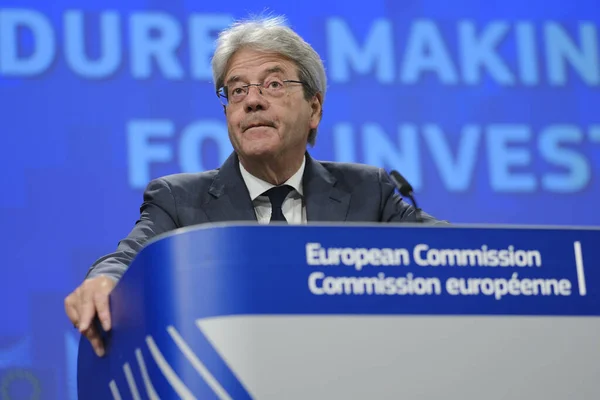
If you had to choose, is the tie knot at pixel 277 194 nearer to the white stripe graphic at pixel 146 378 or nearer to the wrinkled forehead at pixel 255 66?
the wrinkled forehead at pixel 255 66

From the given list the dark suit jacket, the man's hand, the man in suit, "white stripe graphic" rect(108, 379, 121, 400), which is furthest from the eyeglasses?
"white stripe graphic" rect(108, 379, 121, 400)

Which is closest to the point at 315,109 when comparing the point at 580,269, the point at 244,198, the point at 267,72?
the point at 267,72

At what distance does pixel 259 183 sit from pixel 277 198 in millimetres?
67

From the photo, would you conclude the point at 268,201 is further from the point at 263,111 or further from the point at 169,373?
the point at 169,373

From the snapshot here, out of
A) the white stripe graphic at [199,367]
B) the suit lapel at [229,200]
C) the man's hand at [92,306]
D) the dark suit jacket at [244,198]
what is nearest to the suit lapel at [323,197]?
the dark suit jacket at [244,198]

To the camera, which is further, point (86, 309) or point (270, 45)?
point (270, 45)

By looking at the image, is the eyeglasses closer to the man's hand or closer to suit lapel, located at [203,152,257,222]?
suit lapel, located at [203,152,257,222]

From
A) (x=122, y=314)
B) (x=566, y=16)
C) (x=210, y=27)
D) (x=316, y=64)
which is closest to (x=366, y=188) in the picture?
(x=316, y=64)

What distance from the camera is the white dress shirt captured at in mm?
2201

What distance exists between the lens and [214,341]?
1.21m

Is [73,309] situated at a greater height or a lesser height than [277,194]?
lesser

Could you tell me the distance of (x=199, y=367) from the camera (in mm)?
1209

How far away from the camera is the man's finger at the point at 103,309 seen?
58.1 inches

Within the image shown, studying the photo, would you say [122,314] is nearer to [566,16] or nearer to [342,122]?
[342,122]
